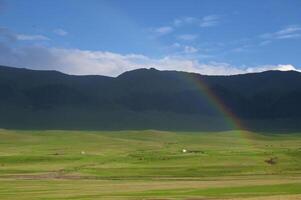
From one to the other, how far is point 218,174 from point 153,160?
26.1 m

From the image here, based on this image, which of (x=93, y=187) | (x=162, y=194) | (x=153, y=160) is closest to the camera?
(x=162, y=194)

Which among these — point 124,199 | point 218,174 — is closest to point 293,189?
point 124,199

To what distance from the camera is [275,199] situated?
2003 inches

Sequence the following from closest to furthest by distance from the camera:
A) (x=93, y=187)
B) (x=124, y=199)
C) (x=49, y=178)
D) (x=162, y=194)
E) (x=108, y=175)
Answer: (x=124, y=199)
(x=162, y=194)
(x=93, y=187)
(x=49, y=178)
(x=108, y=175)

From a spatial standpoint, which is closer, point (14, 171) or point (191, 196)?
point (191, 196)

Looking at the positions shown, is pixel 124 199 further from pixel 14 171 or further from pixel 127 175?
pixel 14 171

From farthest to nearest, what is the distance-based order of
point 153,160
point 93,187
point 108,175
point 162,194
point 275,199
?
1. point 153,160
2. point 108,175
3. point 93,187
4. point 162,194
5. point 275,199

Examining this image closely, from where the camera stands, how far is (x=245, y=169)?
102688 millimetres

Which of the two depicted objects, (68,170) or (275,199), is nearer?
(275,199)

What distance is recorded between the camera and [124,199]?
54.8 metres

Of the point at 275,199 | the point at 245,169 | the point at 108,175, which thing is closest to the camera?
the point at 275,199

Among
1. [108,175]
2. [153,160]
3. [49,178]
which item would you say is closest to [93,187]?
[49,178]

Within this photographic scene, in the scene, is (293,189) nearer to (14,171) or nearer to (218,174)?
(218,174)

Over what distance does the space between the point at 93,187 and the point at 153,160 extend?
50.9 meters
